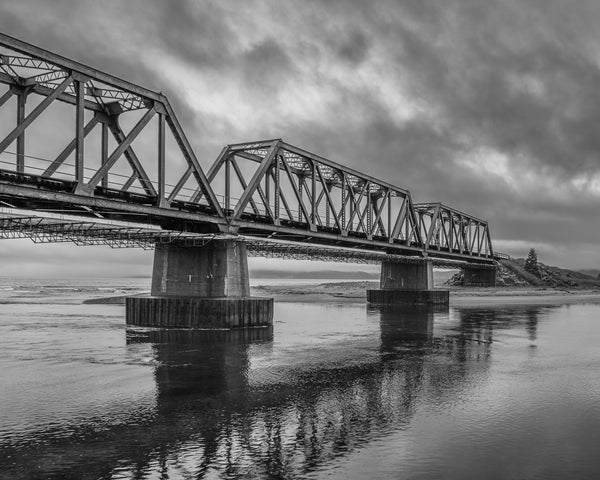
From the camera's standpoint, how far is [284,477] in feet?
42.7

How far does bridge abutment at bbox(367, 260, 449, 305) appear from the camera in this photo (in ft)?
282

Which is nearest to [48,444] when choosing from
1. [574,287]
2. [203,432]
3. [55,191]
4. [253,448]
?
[203,432]

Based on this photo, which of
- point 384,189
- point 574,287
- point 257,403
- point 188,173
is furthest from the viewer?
point 574,287

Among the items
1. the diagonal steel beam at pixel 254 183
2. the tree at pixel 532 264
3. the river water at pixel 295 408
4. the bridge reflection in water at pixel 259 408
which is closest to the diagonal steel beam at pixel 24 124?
the river water at pixel 295 408

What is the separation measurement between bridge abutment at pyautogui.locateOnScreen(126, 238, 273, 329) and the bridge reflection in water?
4.81 m

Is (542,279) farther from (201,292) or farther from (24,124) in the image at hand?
(24,124)

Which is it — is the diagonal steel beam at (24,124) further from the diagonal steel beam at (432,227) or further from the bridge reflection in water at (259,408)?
the diagonal steel beam at (432,227)

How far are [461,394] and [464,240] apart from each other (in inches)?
4446

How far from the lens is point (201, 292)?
43.5 meters

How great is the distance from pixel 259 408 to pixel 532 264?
165m

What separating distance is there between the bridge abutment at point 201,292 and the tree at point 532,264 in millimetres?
139800

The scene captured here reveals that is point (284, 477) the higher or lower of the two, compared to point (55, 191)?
lower

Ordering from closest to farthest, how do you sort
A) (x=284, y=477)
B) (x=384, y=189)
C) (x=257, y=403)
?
(x=284, y=477), (x=257, y=403), (x=384, y=189)

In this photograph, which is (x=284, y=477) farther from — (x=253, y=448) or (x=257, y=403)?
(x=257, y=403)
